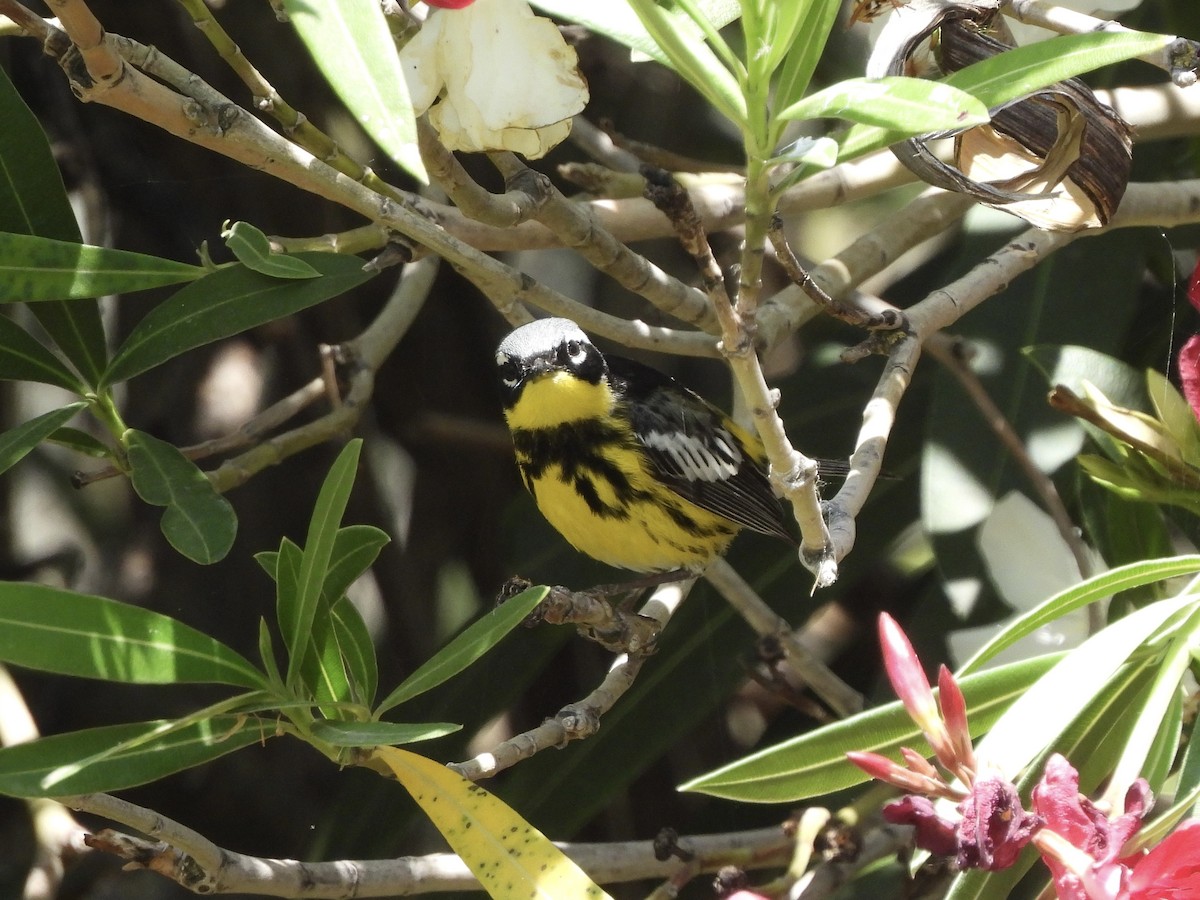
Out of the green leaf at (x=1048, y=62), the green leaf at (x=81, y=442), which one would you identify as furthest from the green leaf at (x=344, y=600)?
the green leaf at (x=1048, y=62)

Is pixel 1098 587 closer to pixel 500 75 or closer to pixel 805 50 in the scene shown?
pixel 805 50

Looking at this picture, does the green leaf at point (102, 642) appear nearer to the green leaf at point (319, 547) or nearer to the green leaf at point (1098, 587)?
the green leaf at point (319, 547)

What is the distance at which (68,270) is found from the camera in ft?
3.40

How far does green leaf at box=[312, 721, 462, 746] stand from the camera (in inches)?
33.6

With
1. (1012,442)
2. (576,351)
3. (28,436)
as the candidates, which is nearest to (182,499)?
(28,436)

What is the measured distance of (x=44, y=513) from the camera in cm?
204

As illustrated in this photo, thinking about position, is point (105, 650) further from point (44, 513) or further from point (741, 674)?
point (44, 513)

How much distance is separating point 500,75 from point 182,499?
0.52m

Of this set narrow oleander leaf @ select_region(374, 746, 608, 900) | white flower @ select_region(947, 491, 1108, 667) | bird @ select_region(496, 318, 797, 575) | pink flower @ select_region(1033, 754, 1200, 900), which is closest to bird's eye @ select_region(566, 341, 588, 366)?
bird @ select_region(496, 318, 797, 575)

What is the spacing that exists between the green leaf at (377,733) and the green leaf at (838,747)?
19 centimetres

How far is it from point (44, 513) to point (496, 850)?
1.42 meters

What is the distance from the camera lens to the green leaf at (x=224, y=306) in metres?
1.14

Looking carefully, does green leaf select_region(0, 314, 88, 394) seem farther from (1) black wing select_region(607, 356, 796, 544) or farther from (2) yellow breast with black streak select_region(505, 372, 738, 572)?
(1) black wing select_region(607, 356, 796, 544)

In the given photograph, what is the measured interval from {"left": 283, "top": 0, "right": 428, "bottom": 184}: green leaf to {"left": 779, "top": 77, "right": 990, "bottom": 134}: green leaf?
20 centimetres
